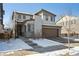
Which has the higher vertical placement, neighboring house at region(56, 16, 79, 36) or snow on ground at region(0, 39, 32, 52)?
neighboring house at region(56, 16, 79, 36)

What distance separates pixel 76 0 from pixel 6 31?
62.1 inches

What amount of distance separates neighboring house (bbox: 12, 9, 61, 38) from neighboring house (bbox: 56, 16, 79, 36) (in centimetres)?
11

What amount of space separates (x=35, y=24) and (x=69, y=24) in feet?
2.30

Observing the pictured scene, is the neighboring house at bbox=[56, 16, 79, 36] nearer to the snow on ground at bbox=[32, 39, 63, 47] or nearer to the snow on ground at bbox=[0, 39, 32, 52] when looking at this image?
the snow on ground at bbox=[32, 39, 63, 47]

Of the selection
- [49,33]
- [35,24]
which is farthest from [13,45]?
[49,33]

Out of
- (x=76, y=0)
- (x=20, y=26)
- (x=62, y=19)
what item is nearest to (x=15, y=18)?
(x=20, y=26)

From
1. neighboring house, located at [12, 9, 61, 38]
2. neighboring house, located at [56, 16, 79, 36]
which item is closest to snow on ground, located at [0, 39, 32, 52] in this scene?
neighboring house, located at [12, 9, 61, 38]

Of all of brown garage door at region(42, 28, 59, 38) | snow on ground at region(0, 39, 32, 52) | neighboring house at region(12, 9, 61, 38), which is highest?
neighboring house at region(12, 9, 61, 38)

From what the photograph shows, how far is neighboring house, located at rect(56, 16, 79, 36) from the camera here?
3941 mm

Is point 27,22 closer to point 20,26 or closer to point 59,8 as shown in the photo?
point 20,26

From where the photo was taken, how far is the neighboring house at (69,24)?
394 centimetres

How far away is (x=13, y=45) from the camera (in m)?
3.96

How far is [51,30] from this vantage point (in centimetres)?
407

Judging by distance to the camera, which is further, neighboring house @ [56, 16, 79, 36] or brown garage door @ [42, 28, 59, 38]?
brown garage door @ [42, 28, 59, 38]
